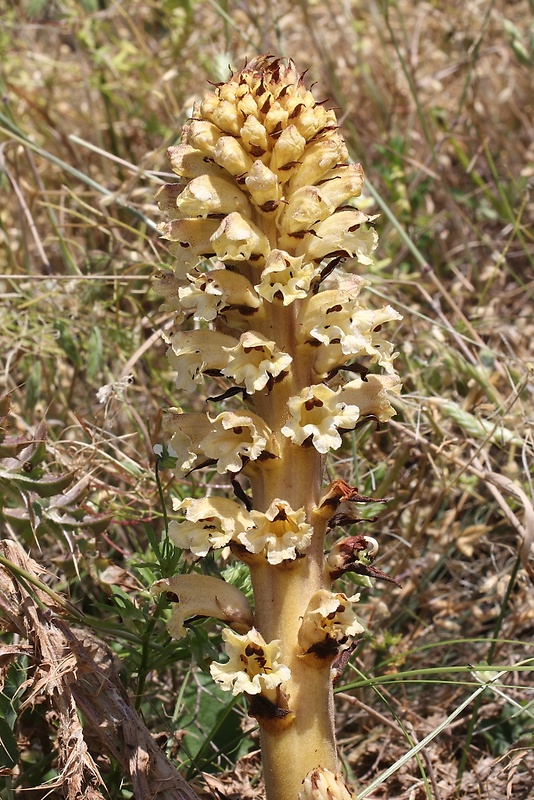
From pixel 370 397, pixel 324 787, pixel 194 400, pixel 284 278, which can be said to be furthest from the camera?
pixel 194 400

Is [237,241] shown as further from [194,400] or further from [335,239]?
[194,400]

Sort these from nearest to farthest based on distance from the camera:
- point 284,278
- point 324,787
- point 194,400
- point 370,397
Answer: point 324,787
point 284,278
point 370,397
point 194,400

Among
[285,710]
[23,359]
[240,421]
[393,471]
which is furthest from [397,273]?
[285,710]

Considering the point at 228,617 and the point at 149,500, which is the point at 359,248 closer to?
the point at 228,617

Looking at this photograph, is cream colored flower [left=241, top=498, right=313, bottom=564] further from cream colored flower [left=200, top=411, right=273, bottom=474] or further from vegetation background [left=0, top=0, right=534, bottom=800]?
vegetation background [left=0, top=0, right=534, bottom=800]

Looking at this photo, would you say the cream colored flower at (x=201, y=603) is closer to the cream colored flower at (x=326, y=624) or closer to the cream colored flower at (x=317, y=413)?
the cream colored flower at (x=326, y=624)

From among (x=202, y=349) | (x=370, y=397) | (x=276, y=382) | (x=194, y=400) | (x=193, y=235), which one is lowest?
(x=194, y=400)

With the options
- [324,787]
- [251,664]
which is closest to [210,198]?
[251,664]

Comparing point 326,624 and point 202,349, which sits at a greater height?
point 202,349
